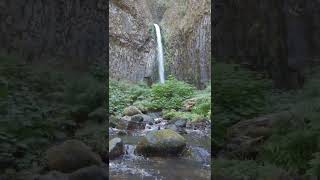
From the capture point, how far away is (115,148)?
620 cm

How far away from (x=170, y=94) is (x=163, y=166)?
265 inches

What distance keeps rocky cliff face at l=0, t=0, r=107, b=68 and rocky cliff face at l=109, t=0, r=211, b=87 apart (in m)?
8.91

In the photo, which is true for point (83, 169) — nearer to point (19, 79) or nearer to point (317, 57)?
point (19, 79)

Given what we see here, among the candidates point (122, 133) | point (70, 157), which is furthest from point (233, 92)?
point (122, 133)

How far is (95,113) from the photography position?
4.90 m

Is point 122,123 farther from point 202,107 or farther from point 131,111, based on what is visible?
point 202,107

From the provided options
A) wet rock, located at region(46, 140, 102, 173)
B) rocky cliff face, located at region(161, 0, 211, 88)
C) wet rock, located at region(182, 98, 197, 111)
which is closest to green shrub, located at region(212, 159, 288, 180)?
wet rock, located at region(46, 140, 102, 173)

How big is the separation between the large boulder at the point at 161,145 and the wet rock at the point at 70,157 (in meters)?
1.77

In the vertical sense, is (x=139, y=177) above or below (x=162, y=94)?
below

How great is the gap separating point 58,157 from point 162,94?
321 inches

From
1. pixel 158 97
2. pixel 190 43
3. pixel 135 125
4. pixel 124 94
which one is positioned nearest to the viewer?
pixel 135 125

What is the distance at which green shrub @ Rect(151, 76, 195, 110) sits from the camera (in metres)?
11.6

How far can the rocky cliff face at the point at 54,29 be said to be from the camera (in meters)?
4.89

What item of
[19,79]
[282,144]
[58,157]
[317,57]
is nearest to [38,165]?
[58,157]
